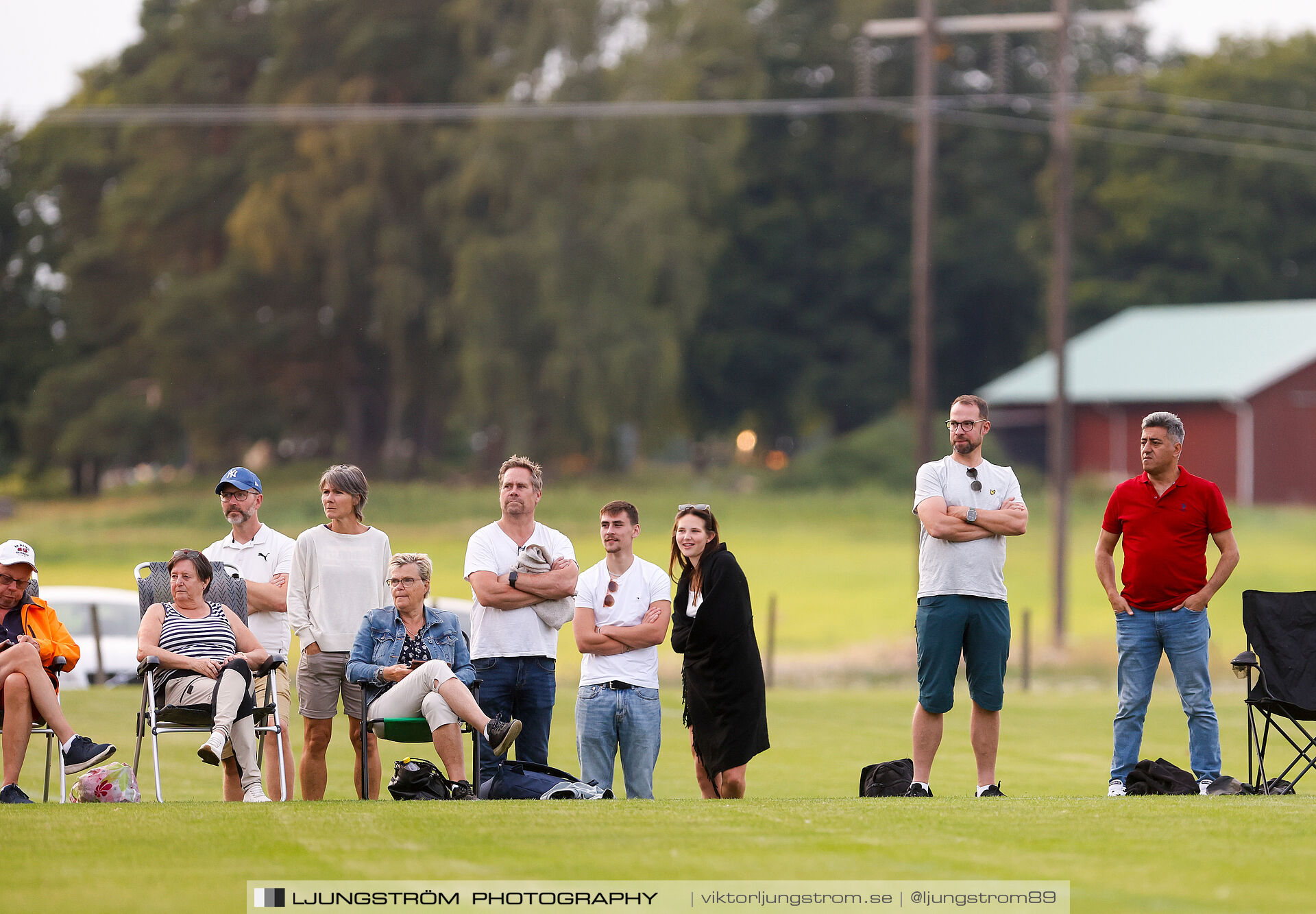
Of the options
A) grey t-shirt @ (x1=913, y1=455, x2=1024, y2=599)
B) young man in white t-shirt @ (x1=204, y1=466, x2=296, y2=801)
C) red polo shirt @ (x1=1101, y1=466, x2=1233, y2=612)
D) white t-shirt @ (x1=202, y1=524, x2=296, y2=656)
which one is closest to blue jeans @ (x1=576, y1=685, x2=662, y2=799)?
grey t-shirt @ (x1=913, y1=455, x2=1024, y2=599)

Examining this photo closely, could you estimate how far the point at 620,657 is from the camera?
762 centimetres

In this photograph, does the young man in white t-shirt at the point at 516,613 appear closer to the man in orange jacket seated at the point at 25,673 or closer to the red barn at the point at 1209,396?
the man in orange jacket seated at the point at 25,673

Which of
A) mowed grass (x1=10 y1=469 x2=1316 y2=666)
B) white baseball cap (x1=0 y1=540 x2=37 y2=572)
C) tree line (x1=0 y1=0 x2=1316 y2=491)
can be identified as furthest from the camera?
tree line (x1=0 y1=0 x2=1316 y2=491)

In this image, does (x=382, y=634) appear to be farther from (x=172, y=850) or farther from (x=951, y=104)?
(x=951, y=104)

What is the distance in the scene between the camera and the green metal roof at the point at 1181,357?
142 feet

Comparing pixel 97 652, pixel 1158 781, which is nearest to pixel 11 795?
pixel 1158 781

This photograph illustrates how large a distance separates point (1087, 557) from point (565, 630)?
15876 millimetres

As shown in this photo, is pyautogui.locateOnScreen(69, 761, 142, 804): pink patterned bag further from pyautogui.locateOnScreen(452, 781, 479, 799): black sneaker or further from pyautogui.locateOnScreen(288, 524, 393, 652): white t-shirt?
pyautogui.locateOnScreen(452, 781, 479, 799): black sneaker

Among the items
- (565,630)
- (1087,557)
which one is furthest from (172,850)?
(1087,557)

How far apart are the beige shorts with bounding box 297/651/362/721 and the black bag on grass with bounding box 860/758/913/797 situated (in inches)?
92.5

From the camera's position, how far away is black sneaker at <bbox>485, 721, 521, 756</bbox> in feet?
24.2

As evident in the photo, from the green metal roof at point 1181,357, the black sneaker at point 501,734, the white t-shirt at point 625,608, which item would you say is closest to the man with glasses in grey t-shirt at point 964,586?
the white t-shirt at point 625,608

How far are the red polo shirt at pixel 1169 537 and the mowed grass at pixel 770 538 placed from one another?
55.5ft

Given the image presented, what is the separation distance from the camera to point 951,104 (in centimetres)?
5109
